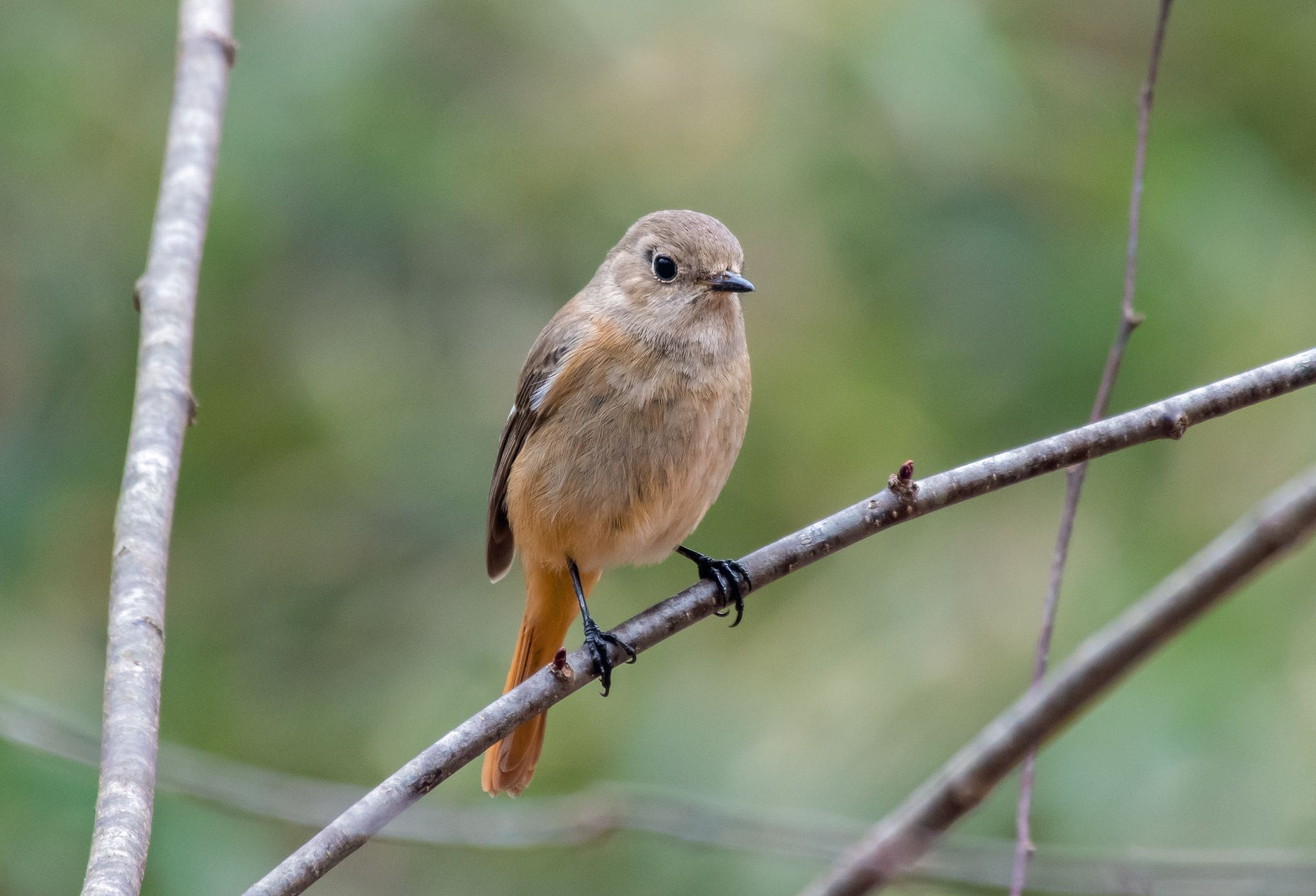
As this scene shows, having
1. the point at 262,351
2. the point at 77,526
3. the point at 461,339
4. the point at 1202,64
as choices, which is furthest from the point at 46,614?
the point at 1202,64

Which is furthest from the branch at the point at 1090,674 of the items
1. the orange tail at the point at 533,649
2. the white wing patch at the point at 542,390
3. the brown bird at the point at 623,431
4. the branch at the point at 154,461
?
the white wing patch at the point at 542,390

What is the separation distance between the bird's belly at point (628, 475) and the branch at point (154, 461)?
1.14 metres

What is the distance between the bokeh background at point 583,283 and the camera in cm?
408

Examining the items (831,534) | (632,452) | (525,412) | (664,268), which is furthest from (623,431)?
(831,534)

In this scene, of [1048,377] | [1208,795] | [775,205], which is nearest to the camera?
[1208,795]

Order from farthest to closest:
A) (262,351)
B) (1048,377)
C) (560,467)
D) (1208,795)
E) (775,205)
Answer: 1. (262,351)
2. (775,205)
3. (1048,377)
4. (560,467)
5. (1208,795)

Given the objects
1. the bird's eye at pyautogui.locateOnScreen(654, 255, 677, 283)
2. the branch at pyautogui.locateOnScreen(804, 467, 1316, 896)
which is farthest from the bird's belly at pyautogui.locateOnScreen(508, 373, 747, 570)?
the branch at pyautogui.locateOnScreen(804, 467, 1316, 896)

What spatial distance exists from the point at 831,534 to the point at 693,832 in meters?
0.63

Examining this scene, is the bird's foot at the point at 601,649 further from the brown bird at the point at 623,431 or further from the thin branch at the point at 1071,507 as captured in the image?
the thin branch at the point at 1071,507

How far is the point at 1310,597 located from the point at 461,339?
10.2 feet

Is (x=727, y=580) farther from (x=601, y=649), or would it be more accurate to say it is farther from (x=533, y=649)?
(x=533, y=649)

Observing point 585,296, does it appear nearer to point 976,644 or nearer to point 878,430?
point 878,430

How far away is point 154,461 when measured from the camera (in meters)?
2.81

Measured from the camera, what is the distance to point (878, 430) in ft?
14.6
